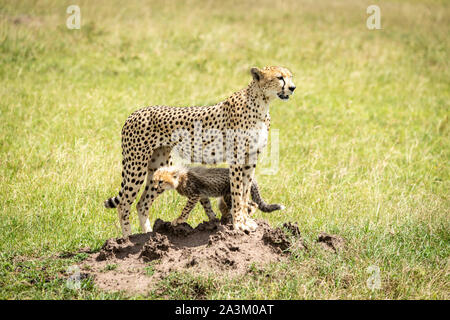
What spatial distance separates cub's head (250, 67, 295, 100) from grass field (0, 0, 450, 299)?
1.33 metres

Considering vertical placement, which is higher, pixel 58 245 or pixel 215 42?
pixel 215 42

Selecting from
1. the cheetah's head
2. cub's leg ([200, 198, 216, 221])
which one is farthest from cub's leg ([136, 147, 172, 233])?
cub's leg ([200, 198, 216, 221])

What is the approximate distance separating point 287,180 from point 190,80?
4458 mm

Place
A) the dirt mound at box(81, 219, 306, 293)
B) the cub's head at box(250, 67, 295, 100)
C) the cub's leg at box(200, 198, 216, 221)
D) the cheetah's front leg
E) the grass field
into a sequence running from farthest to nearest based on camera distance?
1. the cub's leg at box(200, 198, 216, 221)
2. the cheetah's front leg
3. the cub's head at box(250, 67, 295, 100)
4. the grass field
5. the dirt mound at box(81, 219, 306, 293)

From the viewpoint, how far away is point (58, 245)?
5.34 m

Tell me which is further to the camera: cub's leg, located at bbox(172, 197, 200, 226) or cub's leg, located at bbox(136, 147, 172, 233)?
cub's leg, located at bbox(136, 147, 172, 233)

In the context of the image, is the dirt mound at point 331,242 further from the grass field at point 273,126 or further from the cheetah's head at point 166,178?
the cheetah's head at point 166,178

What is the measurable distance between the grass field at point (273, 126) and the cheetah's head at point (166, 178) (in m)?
0.79

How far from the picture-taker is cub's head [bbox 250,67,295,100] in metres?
4.79

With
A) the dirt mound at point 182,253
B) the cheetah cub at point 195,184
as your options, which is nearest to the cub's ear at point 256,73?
the cheetah cub at point 195,184

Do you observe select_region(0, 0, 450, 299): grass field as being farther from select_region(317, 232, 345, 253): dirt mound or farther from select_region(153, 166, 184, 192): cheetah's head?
select_region(153, 166, 184, 192): cheetah's head

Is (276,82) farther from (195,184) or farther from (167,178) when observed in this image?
(167,178)

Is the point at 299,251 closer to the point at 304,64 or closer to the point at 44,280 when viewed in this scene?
the point at 44,280
